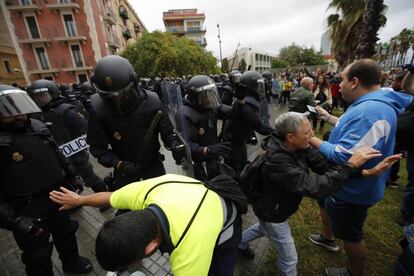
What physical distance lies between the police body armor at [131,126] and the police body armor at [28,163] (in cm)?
56

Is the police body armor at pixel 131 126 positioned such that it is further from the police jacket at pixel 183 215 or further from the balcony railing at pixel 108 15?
the balcony railing at pixel 108 15

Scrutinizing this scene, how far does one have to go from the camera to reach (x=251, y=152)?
607 centimetres

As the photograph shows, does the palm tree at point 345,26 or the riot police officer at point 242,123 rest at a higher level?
the palm tree at point 345,26

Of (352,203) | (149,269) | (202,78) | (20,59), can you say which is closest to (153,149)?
(202,78)

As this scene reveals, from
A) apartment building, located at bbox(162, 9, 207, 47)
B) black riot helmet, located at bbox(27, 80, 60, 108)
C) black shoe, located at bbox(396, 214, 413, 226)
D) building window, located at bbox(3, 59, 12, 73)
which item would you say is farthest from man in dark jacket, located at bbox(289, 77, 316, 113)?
apartment building, located at bbox(162, 9, 207, 47)

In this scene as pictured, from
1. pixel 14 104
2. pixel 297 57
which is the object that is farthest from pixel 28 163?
pixel 297 57

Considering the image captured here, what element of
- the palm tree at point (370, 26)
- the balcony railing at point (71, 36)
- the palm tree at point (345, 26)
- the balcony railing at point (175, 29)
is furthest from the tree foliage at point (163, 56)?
the balcony railing at point (175, 29)

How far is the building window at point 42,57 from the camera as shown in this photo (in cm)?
2311

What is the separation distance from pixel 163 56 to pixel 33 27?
1395 cm

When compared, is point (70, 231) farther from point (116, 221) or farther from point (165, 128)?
point (116, 221)

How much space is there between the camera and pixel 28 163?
1926 mm

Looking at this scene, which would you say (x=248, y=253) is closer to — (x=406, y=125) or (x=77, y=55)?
(x=406, y=125)

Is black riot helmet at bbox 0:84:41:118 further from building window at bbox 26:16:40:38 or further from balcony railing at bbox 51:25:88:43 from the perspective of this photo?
building window at bbox 26:16:40:38

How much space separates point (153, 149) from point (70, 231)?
1296 mm
